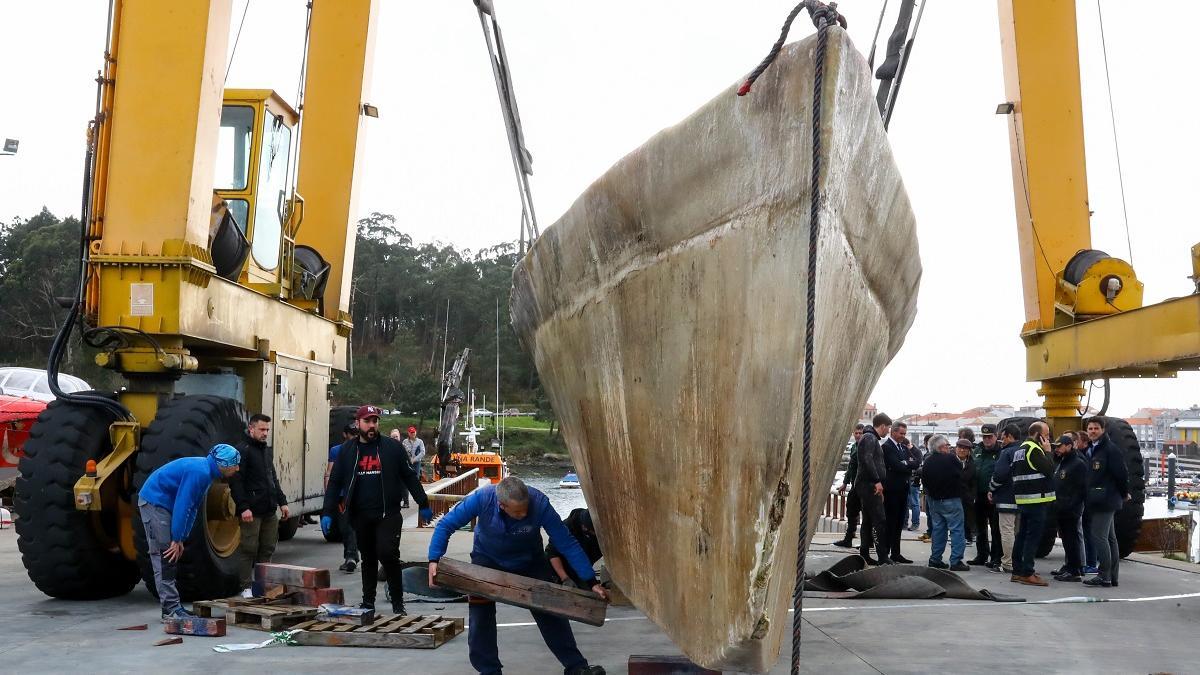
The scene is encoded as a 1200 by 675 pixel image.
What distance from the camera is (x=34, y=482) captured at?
718 centimetres

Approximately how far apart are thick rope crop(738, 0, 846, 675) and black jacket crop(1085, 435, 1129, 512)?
219 inches

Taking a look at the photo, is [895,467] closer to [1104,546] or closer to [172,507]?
[1104,546]

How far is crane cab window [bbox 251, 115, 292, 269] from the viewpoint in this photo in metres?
9.51

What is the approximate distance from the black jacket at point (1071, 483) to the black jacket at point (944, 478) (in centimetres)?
89

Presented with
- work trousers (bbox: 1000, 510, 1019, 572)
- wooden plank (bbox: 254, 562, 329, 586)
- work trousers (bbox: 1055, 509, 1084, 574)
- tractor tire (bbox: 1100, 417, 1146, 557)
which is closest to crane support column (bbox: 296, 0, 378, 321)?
wooden plank (bbox: 254, 562, 329, 586)

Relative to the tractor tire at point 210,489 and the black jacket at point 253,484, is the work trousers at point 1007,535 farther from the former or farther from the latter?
the tractor tire at point 210,489

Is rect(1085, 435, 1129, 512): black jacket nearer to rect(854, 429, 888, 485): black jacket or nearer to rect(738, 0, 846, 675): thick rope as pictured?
rect(854, 429, 888, 485): black jacket

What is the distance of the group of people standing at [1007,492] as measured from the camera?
9.02m

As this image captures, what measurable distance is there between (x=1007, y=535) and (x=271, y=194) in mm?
7828

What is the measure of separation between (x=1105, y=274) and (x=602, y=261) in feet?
27.2

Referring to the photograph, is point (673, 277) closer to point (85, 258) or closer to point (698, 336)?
point (698, 336)

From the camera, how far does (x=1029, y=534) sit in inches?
368

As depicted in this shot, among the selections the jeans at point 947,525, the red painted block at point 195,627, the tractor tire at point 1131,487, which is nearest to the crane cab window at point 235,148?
the red painted block at point 195,627

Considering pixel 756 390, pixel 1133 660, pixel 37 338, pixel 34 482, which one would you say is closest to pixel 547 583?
pixel 756 390
